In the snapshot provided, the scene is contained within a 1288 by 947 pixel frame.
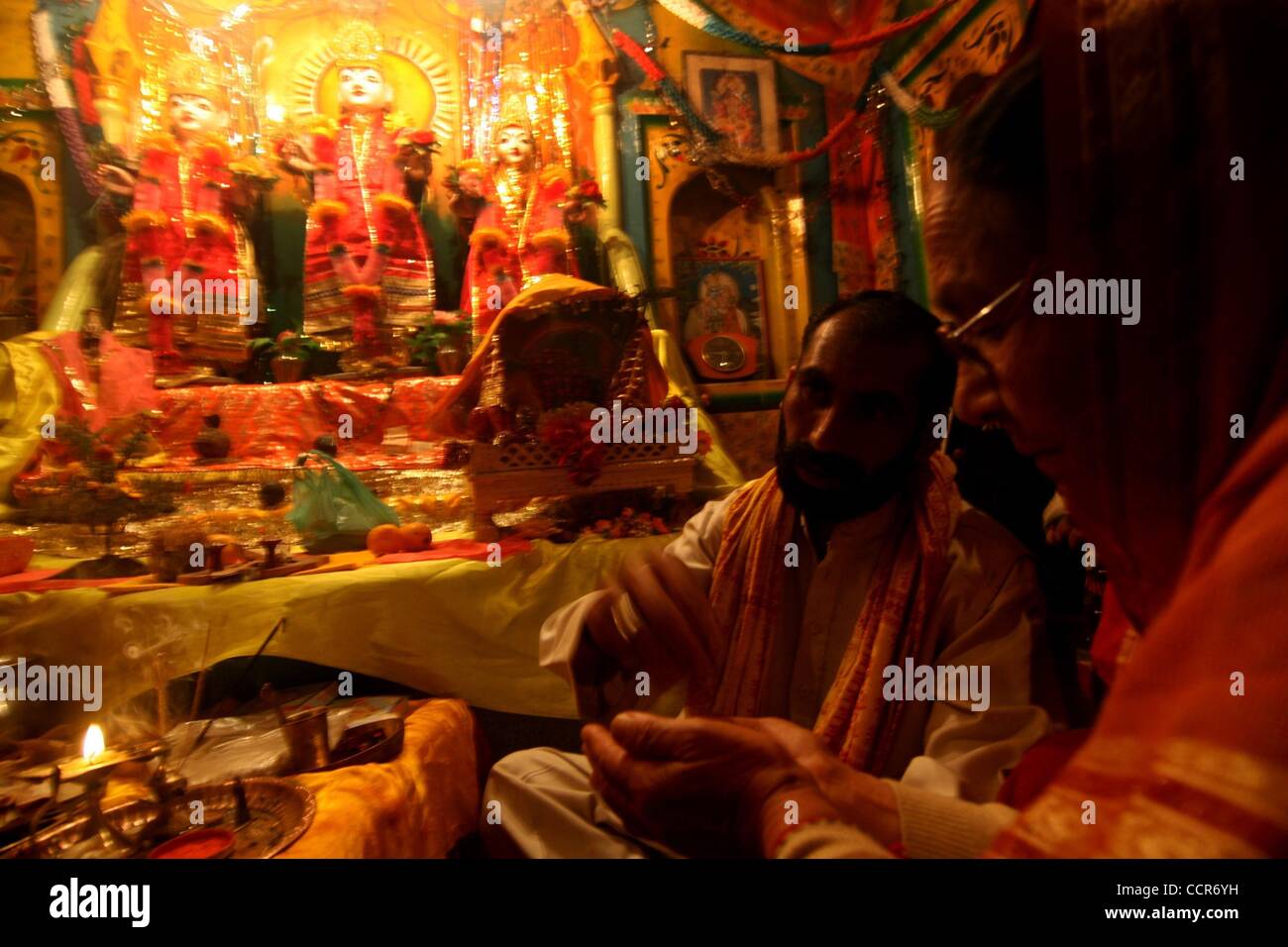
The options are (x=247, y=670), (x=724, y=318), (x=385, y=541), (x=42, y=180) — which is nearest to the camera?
(x=247, y=670)

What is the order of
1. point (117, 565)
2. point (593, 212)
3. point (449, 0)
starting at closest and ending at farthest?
point (117, 565)
point (593, 212)
point (449, 0)

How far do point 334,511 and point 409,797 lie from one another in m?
0.72

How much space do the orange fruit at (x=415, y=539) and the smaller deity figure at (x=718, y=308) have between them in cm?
90

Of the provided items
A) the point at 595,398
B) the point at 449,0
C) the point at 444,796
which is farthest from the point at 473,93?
the point at 444,796

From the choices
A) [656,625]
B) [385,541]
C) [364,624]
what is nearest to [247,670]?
[364,624]

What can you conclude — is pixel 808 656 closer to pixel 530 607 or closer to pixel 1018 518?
pixel 1018 518

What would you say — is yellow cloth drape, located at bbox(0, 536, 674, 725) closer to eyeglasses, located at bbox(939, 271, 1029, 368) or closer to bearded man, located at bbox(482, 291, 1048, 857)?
bearded man, located at bbox(482, 291, 1048, 857)

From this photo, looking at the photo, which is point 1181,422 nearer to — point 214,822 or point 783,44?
point 214,822

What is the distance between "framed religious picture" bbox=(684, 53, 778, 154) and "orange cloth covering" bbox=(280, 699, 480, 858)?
1.54 metres

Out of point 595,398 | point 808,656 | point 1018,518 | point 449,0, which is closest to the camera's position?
point 808,656

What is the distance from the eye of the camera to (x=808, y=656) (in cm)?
75

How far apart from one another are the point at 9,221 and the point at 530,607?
2275 millimetres

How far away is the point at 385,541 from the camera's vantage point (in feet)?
4.06

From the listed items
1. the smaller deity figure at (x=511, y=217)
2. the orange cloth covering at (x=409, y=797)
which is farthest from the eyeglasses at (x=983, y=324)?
the smaller deity figure at (x=511, y=217)
